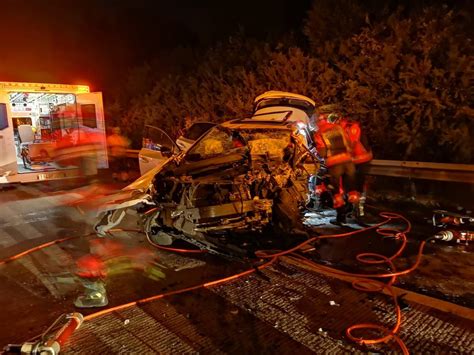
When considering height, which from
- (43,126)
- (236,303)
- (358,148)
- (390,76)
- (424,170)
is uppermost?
(390,76)

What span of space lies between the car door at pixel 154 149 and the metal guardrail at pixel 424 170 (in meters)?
3.81

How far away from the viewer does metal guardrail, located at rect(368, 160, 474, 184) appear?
615 cm

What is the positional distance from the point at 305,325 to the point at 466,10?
730cm

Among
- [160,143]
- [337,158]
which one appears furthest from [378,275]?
[160,143]

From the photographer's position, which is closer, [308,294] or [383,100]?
[308,294]

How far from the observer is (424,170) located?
21.8ft

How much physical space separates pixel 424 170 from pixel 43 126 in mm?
11619

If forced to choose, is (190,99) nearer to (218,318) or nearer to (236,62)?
(236,62)

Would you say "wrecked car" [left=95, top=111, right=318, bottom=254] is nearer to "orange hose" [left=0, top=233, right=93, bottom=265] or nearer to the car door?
"orange hose" [left=0, top=233, right=93, bottom=265]

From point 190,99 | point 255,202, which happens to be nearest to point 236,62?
point 190,99

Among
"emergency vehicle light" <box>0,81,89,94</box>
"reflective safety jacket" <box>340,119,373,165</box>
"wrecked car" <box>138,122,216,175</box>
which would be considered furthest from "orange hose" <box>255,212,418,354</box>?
"emergency vehicle light" <box>0,81,89,94</box>

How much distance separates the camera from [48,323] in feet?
11.7

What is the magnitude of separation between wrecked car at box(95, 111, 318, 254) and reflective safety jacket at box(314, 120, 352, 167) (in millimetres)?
522

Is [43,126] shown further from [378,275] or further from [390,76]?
[378,275]
